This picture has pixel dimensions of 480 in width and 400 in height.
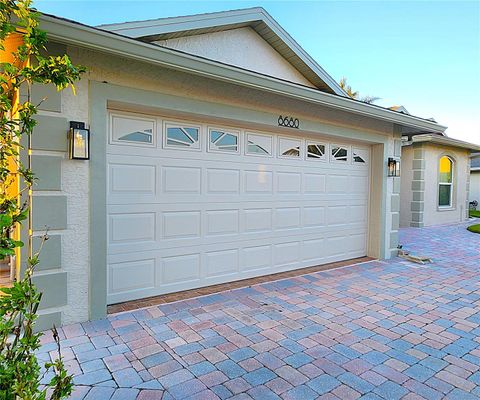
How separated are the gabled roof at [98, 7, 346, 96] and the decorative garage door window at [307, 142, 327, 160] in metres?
1.64

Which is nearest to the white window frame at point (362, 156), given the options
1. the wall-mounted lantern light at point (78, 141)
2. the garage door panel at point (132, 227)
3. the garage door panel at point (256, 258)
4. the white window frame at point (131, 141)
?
the garage door panel at point (256, 258)

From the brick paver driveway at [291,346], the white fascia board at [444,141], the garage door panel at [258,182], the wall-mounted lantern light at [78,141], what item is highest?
the white fascia board at [444,141]

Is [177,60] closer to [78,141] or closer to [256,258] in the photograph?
[78,141]

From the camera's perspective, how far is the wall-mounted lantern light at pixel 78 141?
3.44 meters

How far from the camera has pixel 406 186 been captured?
1253cm

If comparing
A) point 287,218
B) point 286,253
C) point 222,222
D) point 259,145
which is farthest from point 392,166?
point 222,222

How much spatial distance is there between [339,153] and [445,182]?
9.53 meters

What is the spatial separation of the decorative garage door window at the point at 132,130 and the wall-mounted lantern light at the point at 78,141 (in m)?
0.56

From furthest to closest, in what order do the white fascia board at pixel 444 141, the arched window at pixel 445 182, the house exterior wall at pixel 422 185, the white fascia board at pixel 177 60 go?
1. the arched window at pixel 445 182
2. the house exterior wall at pixel 422 185
3. the white fascia board at pixel 444 141
4. the white fascia board at pixel 177 60

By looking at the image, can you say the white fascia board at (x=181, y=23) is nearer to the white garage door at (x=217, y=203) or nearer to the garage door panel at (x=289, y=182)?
the white garage door at (x=217, y=203)

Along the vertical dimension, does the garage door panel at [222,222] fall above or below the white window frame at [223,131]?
below

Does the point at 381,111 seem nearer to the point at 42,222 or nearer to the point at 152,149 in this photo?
the point at 152,149

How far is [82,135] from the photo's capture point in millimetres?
3490

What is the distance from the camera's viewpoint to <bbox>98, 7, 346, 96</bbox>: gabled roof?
4797 mm
